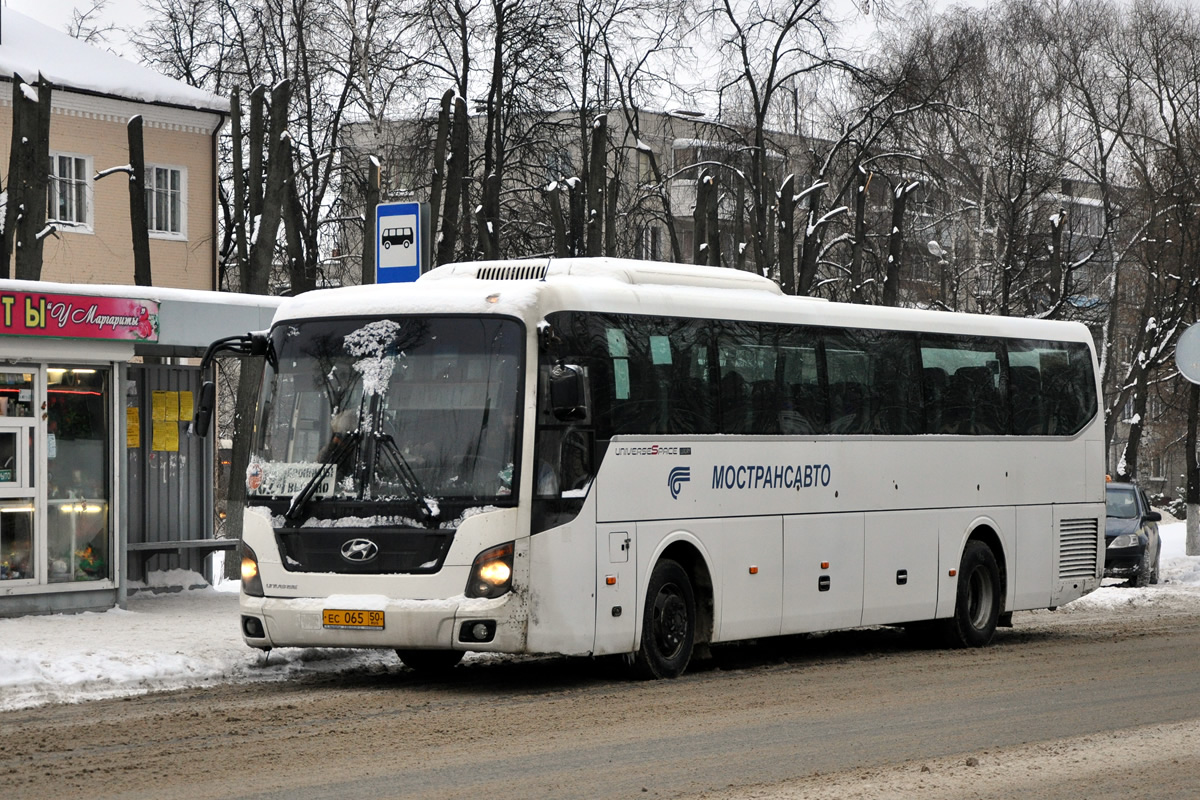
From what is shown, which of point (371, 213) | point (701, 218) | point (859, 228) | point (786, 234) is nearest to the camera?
point (371, 213)

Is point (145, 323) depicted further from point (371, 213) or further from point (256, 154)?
point (371, 213)

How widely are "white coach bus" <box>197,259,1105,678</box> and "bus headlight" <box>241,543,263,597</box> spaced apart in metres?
0.02

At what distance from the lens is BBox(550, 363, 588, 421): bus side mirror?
12961mm

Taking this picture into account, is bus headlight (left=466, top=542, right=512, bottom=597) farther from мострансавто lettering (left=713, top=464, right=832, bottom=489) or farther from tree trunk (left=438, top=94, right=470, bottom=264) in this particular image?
tree trunk (left=438, top=94, right=470, bottom=264)

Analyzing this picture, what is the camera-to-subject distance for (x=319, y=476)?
13430 mm

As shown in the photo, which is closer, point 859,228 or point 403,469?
point 403,469

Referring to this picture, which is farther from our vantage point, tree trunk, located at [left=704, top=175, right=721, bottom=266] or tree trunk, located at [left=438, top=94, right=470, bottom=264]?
tree trunk, located at [left=704, top=175, right=721, bottom=266]

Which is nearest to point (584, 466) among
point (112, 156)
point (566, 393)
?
point (566, 393)

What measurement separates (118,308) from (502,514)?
5.89 m

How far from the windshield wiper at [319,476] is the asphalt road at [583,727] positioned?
4.43ft

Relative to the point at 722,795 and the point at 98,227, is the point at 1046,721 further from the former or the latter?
the point at 98,227

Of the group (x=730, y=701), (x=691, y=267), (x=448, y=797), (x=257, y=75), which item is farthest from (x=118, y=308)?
(x=257, y=75)

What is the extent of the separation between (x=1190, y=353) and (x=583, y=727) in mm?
16552

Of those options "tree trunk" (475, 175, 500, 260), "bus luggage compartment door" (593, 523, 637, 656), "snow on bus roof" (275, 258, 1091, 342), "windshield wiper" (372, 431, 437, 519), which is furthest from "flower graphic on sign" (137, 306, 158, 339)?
"tree trunk" (475, 175, 500, 260)
